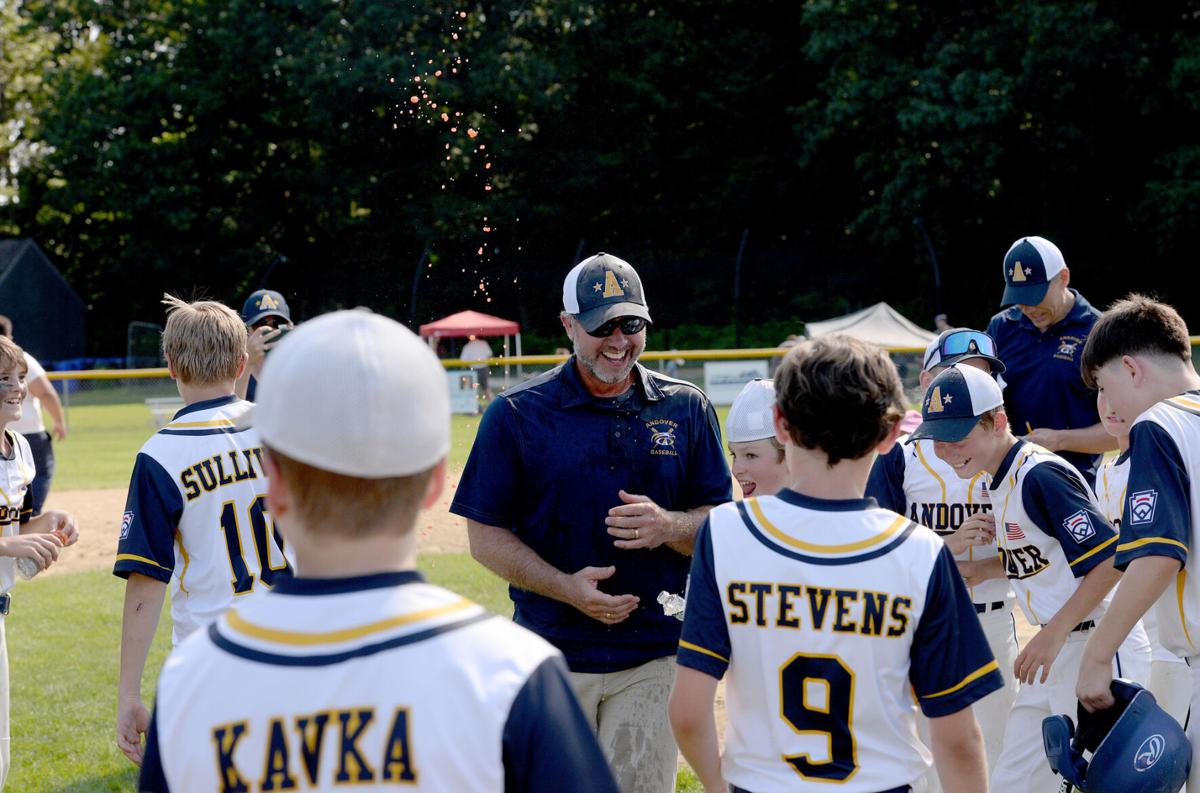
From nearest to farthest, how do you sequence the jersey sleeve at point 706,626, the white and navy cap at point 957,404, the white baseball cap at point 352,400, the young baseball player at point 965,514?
the white baseball cap at point 352,400
the jersey sleeve at point 706,626
the white and navy cap at point 957,404
the young baseball player at point 965,514

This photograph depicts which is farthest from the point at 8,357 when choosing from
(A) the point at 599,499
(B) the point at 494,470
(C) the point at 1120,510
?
(C) the point at 1120,510

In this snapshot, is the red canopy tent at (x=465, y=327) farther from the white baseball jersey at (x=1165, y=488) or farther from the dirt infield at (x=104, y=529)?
the white baseball jersey at (x=1165, y=488)

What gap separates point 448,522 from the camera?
46.1 ft

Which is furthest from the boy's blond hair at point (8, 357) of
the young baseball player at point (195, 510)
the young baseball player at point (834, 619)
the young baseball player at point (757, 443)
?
the young baseball player at point (834, 619)

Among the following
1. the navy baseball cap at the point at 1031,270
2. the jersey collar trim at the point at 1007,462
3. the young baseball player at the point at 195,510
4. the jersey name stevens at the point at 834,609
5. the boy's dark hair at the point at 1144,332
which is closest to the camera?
the jersey name stevens at the point at 834,609

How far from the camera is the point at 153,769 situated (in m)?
1.80

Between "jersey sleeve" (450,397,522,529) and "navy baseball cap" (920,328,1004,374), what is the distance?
2275 millimetres

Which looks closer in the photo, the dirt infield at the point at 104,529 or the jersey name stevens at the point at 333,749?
the jersey name stevens at the point at 333,749

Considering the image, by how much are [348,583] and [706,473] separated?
2.50 metres

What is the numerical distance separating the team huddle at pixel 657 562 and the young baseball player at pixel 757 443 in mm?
13

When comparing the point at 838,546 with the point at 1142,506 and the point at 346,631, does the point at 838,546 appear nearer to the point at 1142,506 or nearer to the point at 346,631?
the point at 346,631

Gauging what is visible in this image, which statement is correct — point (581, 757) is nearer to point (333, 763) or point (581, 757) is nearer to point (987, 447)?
point (333, 763)

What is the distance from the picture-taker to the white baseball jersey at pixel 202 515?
12.7 feet

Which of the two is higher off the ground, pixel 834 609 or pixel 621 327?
pixel 621 327
